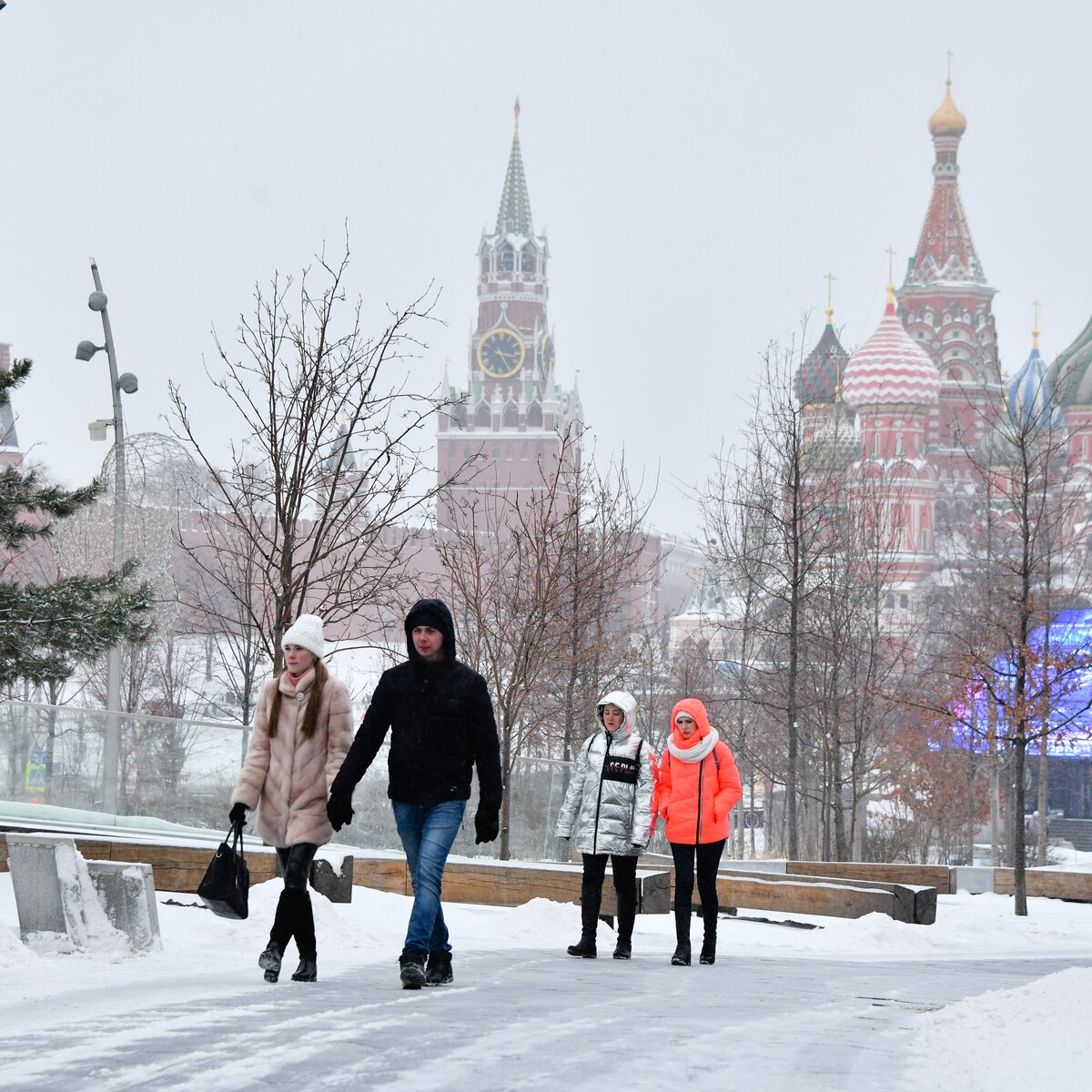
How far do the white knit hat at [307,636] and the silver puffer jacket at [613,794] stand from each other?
9.33 ft

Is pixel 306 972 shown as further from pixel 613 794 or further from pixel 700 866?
pixel 700 866

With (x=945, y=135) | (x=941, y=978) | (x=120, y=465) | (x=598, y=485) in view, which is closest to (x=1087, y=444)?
(x=945, y=135)

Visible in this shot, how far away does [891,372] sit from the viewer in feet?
418

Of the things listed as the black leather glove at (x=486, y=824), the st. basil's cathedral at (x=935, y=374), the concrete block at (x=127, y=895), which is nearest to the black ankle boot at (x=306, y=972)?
the black leather glove at (x=486, y=824)

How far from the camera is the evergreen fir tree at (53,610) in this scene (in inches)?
595

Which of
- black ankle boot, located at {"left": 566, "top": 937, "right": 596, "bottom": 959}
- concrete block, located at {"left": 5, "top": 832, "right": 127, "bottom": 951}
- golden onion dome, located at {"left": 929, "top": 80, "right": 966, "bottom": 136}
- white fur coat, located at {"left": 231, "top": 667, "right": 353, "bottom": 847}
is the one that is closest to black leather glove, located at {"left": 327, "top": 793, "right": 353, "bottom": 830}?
white fur coat, located at {"left": 231, "top": 667, "right": 353, "bottom": 847}

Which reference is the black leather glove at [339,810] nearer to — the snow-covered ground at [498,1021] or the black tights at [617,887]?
the snow-covered ground at [498,1021]

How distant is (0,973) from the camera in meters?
8.34

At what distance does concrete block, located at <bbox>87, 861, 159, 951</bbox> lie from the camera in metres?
9.38

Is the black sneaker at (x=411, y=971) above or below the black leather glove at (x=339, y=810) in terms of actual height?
below

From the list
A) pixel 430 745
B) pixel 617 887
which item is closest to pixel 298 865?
pixel 430 745

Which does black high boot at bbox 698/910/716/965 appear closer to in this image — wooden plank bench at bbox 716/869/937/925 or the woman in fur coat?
the woman in fur coat

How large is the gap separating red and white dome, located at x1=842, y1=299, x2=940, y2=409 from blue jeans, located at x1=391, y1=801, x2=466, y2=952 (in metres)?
118

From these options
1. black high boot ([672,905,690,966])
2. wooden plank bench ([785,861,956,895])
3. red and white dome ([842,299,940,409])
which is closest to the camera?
black high boot ([672,905,690,966])
